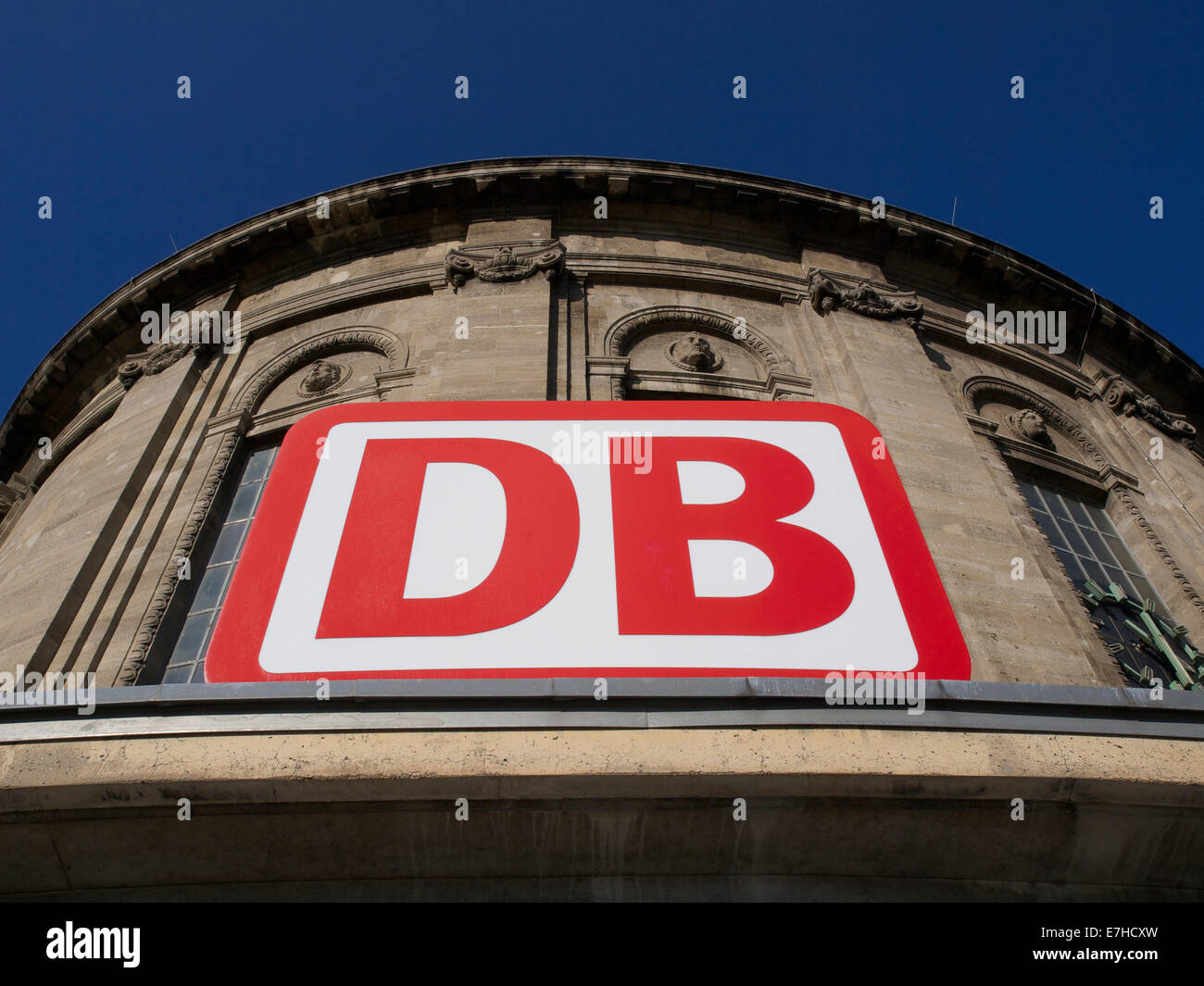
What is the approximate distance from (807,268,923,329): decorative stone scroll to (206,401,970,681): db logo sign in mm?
6166

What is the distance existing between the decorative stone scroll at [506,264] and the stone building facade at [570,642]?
0.08 meters

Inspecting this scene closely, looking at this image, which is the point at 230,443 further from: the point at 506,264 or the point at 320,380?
the point at 506,264

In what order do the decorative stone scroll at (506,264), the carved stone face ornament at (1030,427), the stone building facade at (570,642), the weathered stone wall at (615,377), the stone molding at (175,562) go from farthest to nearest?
the carved stone face ornament at (1030,427)
the decorative stone scroll at (506,264)
the weathered stone wall at (615,377)
the stone molding at (175,562)
the stone building facade at (570,642)

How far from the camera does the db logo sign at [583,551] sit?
659 centimetres

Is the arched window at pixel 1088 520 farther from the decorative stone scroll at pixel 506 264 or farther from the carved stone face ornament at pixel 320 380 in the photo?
the carved stone face ornament at pixel 320 380

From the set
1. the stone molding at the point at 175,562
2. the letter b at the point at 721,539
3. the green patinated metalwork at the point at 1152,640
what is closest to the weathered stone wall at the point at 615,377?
the stone molding at the point at 175,562

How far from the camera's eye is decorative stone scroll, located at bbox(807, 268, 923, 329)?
14672 mm

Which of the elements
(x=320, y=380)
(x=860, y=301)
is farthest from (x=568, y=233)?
(x=860, y=301)

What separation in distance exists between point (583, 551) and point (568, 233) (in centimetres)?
951

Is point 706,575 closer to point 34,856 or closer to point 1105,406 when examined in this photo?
point 34,856

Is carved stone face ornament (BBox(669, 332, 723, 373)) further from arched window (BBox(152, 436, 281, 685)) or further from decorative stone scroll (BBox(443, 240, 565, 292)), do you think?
arched window (BBox(152, 436, 281, 685))

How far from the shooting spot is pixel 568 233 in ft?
51.1

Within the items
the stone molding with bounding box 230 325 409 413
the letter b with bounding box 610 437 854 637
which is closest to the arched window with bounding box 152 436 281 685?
the stone molding with bounding box 230 325 409 413

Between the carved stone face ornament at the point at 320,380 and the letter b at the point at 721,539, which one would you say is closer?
the letter b at the point at 721,539
